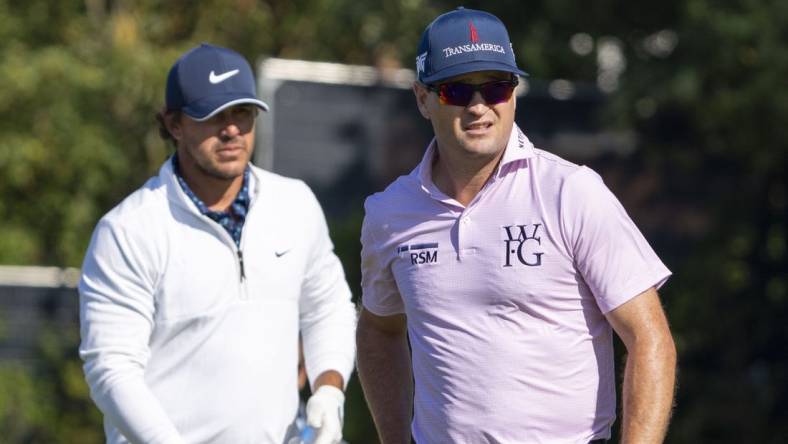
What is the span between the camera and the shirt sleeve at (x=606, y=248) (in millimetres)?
3881

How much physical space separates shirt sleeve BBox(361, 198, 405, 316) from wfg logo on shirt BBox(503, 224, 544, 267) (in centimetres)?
43

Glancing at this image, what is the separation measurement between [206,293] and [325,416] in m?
0.55

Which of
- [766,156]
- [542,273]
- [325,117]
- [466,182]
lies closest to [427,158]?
[466,182]

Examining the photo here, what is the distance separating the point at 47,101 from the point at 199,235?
35.4 ft

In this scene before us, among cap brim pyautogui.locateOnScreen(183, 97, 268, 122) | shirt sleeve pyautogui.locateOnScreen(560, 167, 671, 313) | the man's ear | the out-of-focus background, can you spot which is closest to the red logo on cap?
the man's ear

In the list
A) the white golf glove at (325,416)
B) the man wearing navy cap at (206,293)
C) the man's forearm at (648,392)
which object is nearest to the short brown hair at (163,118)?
the man wearing navy cap at (206,293)

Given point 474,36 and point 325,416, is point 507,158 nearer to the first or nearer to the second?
point 474,36

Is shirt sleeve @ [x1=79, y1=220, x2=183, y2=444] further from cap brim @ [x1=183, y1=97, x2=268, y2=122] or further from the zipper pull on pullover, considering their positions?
cap brim @ [x1=183, y1=97, x2=268, y2=122]

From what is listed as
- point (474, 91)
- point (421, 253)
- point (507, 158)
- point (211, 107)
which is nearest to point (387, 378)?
point (421, 253)

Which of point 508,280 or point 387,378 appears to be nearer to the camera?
point 508,280

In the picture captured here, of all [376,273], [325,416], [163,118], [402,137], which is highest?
[163,118]

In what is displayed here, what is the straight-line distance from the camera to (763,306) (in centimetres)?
1205

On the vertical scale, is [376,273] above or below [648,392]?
above

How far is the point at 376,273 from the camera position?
4430 millimetres
